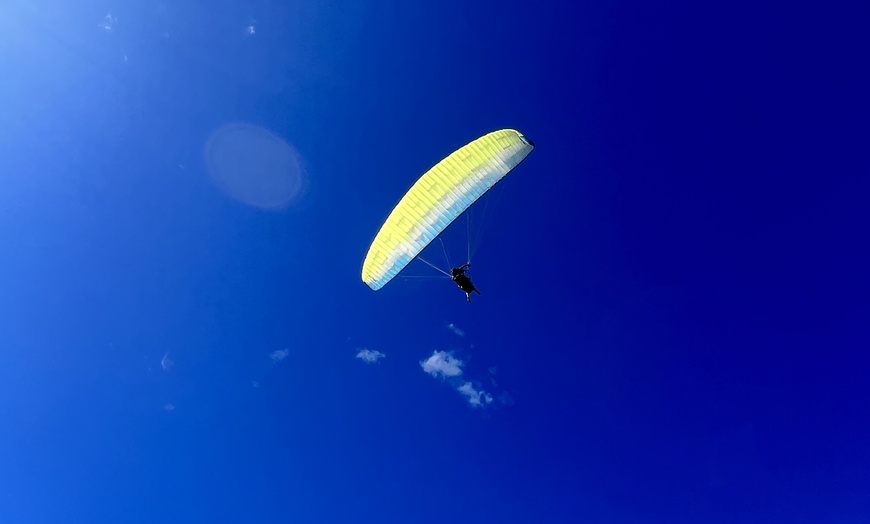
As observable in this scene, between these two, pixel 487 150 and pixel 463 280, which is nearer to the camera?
pixel 487 150

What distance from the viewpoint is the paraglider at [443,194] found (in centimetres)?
2158

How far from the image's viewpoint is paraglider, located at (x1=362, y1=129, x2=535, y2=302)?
21.6 m

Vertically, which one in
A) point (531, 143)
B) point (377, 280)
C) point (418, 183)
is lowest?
point (377, 280)

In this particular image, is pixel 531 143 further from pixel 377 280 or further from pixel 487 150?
pixel 377 280

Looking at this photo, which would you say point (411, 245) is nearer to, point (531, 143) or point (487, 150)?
point (487, 150)

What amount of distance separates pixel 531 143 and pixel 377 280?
1010 cm

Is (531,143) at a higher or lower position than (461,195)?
higher

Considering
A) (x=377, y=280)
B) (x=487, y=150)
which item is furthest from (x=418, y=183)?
(x=377, y=280)

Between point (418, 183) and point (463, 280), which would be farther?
point (463, 280)

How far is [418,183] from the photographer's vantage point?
21.6 metres

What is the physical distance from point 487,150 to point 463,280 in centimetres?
728

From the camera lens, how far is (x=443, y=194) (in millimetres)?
21922

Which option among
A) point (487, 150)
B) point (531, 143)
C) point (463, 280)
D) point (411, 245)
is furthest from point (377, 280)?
point (531, 143)

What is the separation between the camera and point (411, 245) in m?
23.0
